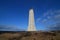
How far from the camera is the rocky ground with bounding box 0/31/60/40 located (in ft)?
15.8

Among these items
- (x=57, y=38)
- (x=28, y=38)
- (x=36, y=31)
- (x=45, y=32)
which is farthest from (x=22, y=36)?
(x=57, y=38)

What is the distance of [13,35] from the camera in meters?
4.83

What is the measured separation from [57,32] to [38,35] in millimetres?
727

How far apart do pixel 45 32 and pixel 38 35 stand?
291mm

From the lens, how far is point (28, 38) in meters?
4.89

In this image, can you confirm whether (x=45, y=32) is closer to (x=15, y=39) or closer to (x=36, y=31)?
(x=36, y=31)

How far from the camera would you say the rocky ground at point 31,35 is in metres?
4.82

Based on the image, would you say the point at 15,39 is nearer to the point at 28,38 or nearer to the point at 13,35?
the point at 13,35

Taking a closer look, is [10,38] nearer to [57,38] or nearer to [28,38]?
[28,38]

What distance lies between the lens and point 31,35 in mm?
4902

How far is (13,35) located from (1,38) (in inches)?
18.1

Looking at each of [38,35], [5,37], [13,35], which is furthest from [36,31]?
[5,37]

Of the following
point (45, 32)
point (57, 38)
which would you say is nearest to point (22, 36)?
point (45, 32)

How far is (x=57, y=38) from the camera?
4863 millimetres
